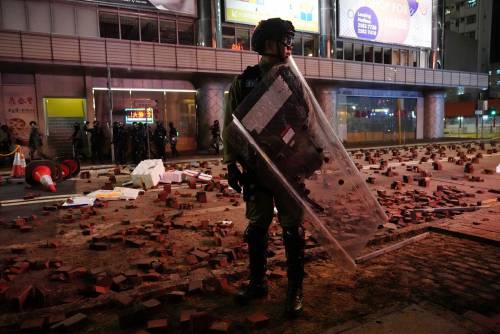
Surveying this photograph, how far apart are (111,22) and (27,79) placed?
4.92 metres

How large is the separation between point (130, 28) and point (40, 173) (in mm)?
12771

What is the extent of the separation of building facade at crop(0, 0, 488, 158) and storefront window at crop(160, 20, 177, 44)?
54mm

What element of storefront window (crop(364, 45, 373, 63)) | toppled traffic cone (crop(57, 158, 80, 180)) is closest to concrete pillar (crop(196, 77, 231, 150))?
toppled traffic cone (crop(57, 158, 80, 180))

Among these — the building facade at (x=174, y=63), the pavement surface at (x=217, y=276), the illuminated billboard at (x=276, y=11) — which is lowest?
the pavement surface at (x=217, y=276)

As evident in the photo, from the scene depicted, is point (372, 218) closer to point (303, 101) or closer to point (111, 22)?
point (303, 101)

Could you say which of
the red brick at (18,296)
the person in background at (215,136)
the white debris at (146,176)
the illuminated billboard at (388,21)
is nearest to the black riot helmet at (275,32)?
the red brick at (18,296)

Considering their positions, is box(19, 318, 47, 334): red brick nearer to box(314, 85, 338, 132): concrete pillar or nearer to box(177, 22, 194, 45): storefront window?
box(177, 22, 194, 45): storefront window

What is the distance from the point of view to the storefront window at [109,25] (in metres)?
19.0

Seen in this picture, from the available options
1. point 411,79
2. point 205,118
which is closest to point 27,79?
point 205,118

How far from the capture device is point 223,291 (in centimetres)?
321

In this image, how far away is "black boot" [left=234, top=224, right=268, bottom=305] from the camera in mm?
2971

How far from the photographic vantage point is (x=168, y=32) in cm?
2061

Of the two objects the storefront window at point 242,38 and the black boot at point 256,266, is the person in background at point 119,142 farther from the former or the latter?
the black boot at point 256,266

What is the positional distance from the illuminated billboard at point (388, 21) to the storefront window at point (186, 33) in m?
10.6
